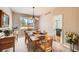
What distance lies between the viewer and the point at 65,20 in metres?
2.65

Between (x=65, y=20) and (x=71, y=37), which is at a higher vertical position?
(x=65, y=20)

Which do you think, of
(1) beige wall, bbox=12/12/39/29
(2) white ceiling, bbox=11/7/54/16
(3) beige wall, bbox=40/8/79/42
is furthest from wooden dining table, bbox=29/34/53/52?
(2) white ceiling, bbox=11/7/54/16

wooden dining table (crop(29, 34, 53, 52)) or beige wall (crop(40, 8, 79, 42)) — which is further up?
beige wall (crop(40, 8, 79, 42))

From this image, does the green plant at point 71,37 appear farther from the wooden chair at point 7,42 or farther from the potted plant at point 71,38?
the wooden chair at point 7,42

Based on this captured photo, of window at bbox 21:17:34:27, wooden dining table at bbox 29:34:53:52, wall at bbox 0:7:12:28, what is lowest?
wooden dining table at bbox 29:34:53:52

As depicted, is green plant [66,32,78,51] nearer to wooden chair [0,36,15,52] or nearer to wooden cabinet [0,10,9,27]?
wooden chair [0,36,15,52]

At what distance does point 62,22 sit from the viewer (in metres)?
2.69

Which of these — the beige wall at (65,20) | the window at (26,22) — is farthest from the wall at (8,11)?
the beige wall at (65,20)

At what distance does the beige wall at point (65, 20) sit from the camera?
2.60 m

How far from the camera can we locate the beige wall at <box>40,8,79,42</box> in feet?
8.54

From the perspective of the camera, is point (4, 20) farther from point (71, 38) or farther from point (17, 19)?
point (71, 38)

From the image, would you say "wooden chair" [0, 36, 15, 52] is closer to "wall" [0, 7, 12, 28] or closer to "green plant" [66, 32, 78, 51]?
"wall" [0, 7, 12, 28]

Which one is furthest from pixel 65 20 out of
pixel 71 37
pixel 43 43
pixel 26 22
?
pixel 26 22
